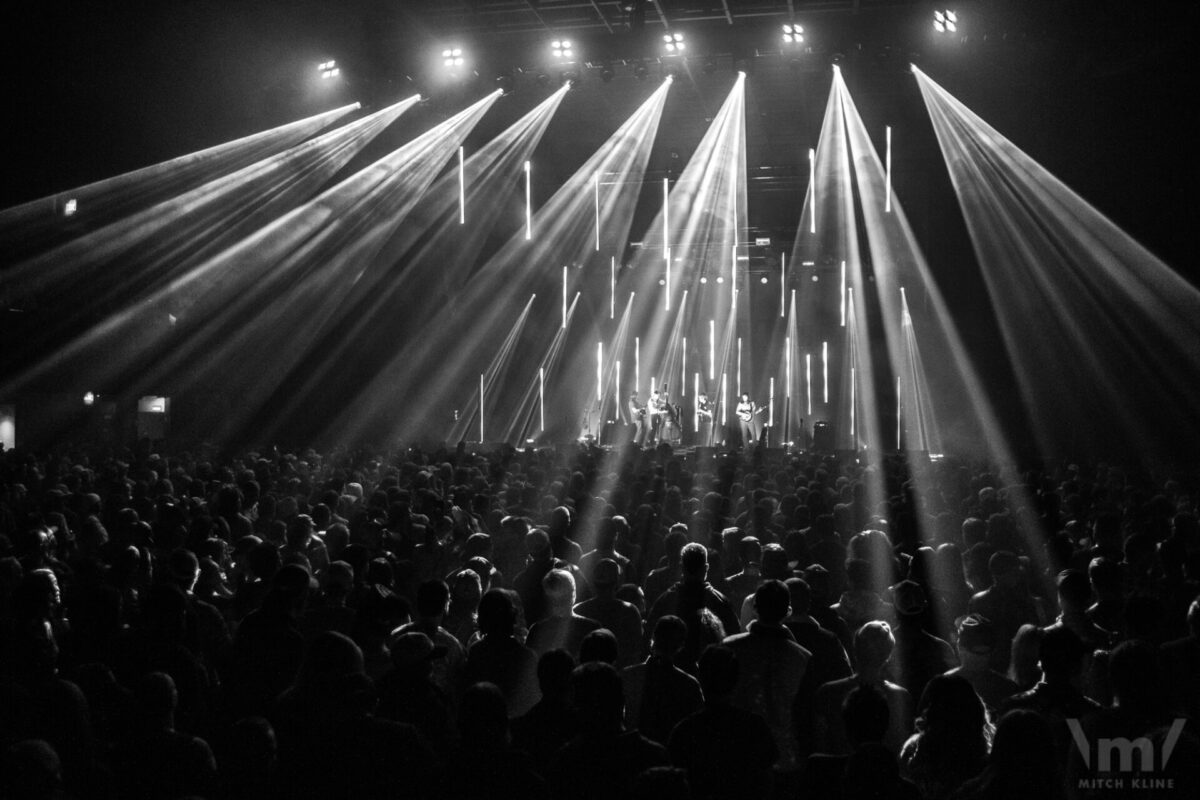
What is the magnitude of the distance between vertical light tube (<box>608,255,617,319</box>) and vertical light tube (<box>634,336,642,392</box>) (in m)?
1.23

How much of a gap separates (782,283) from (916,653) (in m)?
26.8

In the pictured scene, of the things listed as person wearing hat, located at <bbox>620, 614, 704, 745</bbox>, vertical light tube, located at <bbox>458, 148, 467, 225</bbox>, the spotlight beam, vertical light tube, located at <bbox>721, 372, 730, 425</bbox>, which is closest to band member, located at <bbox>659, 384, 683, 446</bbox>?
vertical light tube, located at <bbox>721, 372, 730, 425</bbox>

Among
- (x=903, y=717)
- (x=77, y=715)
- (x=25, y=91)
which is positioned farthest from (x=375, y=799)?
(x=25, y=91)

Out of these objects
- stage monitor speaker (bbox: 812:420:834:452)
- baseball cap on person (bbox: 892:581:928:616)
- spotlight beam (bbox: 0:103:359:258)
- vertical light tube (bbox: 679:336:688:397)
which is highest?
spotlight beam (bbox: 0:103:359:258)

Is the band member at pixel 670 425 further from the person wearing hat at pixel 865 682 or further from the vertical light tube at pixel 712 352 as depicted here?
the person wearing hat at pixel 865 682

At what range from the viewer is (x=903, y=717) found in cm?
352

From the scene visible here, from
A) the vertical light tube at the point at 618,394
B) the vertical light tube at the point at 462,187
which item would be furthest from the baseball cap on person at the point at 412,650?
the vertical light tube at the point at 618,394

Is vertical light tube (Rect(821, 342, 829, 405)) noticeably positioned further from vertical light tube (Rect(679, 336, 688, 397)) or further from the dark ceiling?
the dark ceiling

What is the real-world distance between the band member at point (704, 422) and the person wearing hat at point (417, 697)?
22493 mm

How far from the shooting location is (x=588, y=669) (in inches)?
111

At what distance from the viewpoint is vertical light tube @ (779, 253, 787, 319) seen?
1141 inches

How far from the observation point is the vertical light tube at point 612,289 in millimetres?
28141

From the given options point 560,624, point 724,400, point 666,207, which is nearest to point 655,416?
point 666,207

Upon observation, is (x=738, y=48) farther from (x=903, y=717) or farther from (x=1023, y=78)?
(x=903, y=717)
